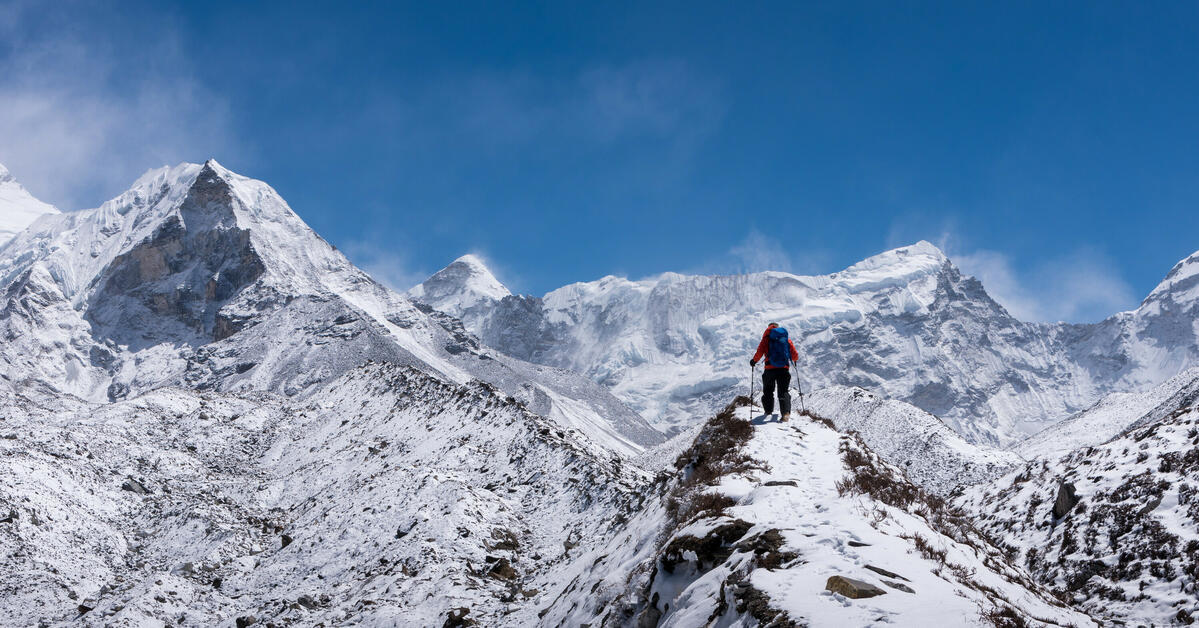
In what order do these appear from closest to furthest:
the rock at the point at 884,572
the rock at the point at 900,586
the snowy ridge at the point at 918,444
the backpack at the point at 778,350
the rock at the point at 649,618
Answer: the rock at the point at 900,586 < the rock at the point at 884,572 < the rock at the point at 649,618 < the backpack at the point at 778,350 < the snowy ridge at the point at 918,444

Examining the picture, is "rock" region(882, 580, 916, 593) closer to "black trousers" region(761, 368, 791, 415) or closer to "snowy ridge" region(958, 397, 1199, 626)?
"snowy ridge" region(958, 397, 1199, 626)

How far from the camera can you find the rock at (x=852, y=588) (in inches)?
415

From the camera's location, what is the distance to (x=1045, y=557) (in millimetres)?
18375

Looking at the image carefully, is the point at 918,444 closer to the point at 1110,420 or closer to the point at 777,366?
the point at 1110,420

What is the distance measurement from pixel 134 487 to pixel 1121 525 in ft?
124

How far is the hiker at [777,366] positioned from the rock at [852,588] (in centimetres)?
1145

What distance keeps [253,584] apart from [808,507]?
20.4 m

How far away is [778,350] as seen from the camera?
22.5 m

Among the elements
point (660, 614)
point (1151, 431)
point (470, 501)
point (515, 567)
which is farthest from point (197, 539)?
point (1151, 431)

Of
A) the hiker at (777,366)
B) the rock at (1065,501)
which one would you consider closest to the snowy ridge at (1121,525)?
the rock at (1065,501)

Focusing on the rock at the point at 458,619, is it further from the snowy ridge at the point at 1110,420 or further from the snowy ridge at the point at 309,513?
the snowy ridge at the point at 1110,420

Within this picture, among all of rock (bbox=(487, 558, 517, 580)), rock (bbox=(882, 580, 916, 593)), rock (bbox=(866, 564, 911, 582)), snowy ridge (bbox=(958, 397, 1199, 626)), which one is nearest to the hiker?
snowy ridge (bbox=(958, 397, 1199, 626))

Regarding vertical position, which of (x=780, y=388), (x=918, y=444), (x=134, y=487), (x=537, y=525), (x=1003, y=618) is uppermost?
(x=918, y=444)

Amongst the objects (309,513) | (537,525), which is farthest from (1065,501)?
(309,513)
